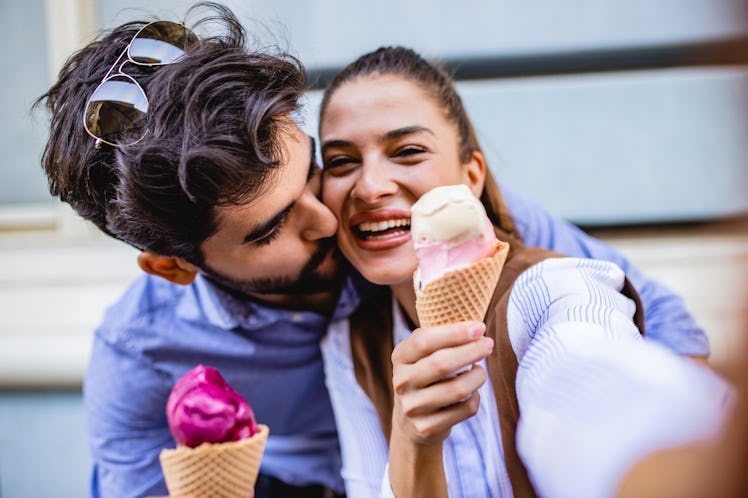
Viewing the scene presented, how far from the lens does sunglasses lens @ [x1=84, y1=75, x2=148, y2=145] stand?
1013 mm

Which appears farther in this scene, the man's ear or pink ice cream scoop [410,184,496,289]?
the man's ear

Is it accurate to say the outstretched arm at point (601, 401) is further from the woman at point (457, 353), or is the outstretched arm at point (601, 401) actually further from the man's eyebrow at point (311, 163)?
the man's eyebrow at point (311, 163)

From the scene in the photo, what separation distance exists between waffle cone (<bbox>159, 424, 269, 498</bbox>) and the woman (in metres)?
0.20

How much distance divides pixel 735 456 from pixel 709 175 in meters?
1.84

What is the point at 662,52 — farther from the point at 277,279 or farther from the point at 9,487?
the point at 9,487

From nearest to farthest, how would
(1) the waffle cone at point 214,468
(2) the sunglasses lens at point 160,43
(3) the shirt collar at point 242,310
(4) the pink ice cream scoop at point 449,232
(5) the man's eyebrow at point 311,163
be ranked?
(4) the pink ice cream scoop at point 449,232, (1) the waffle cone at point 214,468, (2) the sunglasses lens at point 160,43, (5) the man's eyebrow at point 311,163, (3) the shirt collar at point 242,310

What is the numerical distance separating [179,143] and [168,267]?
1.13 feet

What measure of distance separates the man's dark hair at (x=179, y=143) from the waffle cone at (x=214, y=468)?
1.15 feet

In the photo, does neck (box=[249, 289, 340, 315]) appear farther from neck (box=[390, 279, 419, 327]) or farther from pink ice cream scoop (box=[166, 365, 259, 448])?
pink ice cream scoop (box=[166, 365, 259, 448])

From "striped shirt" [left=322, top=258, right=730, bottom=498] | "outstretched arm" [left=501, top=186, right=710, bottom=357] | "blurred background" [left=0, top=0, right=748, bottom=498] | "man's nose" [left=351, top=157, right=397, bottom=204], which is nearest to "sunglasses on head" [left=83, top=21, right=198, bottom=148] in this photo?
"man's nose" [left=351, top=157, right=397, bottom=204]

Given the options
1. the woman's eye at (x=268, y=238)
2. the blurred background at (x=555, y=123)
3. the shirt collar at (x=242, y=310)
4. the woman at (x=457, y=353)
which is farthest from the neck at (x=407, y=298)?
the blurred background at (x=555, y=123)

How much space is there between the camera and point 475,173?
1250 mm

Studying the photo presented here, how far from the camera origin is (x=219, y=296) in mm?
1360

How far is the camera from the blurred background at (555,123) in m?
1.98
